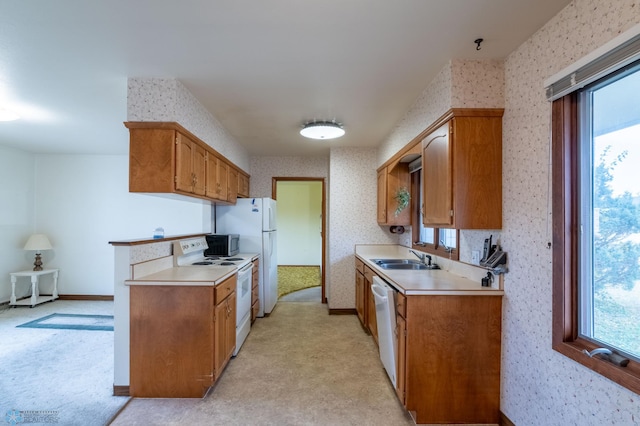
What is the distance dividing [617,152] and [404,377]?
1759mm

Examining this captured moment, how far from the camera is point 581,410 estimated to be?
149 cm

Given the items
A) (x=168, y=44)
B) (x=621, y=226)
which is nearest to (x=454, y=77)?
(x=621, y=226)

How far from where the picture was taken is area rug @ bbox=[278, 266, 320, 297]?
6.25 m

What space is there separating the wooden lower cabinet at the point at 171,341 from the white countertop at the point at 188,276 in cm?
4

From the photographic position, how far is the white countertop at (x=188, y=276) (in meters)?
2.41

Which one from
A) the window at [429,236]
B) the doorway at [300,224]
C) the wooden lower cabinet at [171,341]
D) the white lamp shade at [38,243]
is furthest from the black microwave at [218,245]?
the doorway at [300,224]

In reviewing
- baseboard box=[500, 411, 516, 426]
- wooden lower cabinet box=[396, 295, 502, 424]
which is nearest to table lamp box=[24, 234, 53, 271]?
wooden lower cabinet box=[396, 295, 502, 424]

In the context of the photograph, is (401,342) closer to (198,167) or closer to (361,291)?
(361,291)

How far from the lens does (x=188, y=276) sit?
2621 millimetres

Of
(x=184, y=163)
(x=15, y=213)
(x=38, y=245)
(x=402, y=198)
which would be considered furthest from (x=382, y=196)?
(x=15, y=213)

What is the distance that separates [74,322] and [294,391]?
3492mm

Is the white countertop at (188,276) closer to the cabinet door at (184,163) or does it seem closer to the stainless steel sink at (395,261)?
the cabinet door at (184,163)

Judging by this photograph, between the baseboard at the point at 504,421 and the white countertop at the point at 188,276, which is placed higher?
the white countertop at the point at 188,276

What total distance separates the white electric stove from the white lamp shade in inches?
126
